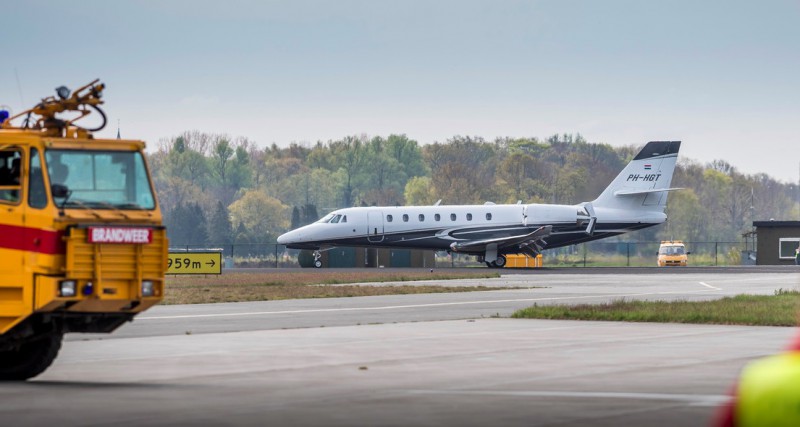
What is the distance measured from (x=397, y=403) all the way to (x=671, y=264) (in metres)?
78.3

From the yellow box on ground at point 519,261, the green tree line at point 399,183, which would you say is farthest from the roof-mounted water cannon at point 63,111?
the green tree line at point 399,183

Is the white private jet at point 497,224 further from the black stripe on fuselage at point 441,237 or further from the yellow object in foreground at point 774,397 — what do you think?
the yellow object in foreground at point 774,397

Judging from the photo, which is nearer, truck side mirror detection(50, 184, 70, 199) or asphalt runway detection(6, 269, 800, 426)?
asphalt runway detection(6, 269, 800, 426)

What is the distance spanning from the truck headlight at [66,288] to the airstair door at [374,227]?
203 ft

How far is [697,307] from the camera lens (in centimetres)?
3012

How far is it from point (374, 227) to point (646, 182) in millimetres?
18137

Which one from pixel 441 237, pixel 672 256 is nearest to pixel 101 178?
pixel 441 237

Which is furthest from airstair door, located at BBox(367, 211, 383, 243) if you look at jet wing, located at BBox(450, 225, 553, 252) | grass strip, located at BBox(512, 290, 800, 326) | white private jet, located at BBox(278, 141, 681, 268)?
grass strip, located at BBox(512, 290, 800, 326)

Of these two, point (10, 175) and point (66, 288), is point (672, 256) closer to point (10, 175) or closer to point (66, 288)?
point (10, 175)

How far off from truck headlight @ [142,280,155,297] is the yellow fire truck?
12mm

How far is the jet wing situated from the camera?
75.6m

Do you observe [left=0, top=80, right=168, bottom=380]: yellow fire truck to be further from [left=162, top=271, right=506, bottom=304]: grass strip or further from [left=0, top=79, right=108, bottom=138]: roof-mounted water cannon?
[left=162, top=271, right=506, bottom=304]: grass strip

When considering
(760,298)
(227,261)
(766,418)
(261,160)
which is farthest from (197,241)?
(766,418)

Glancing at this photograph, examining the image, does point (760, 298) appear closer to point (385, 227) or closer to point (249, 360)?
point (249, 360)
